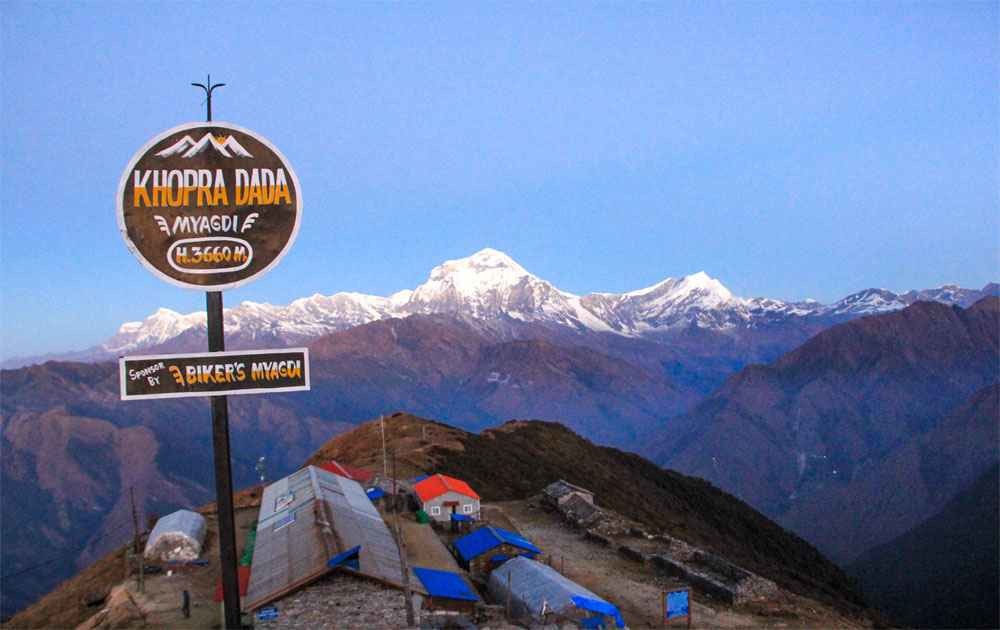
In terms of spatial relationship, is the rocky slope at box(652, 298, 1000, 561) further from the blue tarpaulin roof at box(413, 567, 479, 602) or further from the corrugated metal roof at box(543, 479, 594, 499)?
the blue tarpaulin roof at box(413, 567, 479, 602)

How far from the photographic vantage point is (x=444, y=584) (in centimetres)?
2103

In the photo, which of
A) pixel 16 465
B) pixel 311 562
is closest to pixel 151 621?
pixel 311 562

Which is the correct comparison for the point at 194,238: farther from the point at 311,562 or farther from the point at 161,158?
the point at 311,562

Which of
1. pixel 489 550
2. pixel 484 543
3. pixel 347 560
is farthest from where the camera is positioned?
pixel 484 543

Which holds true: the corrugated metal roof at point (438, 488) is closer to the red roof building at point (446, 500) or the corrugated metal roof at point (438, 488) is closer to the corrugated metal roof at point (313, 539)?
the red roof building at point (446, 500)

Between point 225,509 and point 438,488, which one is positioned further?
point 438,488

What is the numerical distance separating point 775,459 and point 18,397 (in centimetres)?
18972

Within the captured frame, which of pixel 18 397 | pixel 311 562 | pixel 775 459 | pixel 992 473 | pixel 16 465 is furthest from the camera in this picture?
pixel 18 397

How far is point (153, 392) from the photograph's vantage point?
8.25 metres

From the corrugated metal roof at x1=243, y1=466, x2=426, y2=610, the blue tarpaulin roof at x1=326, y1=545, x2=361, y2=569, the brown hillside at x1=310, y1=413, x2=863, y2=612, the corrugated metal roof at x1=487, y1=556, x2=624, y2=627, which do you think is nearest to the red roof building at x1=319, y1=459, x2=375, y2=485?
the brown hillside at x1=310, y1=413, x2=863, y2=612

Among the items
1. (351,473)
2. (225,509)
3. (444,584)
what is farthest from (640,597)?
(225,509)

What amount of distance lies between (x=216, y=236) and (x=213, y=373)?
159 centimetres

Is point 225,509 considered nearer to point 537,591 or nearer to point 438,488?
point 537,591

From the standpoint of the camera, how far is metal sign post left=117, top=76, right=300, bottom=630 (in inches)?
331
